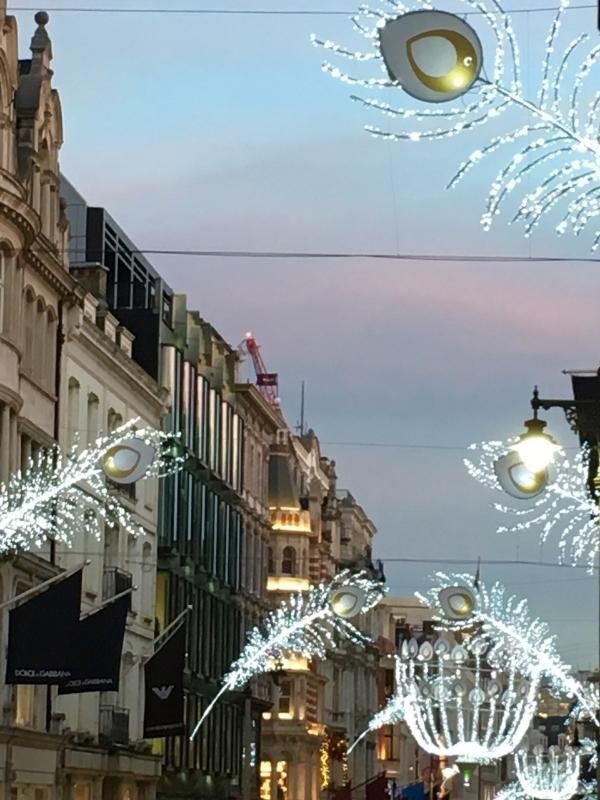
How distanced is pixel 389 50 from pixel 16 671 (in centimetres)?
2178

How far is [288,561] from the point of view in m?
102

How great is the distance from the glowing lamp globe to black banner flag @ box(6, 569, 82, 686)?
Result: 47.5 feet

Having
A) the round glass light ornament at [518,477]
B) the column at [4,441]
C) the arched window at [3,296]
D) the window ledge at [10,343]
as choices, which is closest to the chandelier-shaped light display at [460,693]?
the column at [4,441]

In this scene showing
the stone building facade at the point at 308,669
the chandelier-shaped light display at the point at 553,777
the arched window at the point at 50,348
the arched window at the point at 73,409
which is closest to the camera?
the arched window at the point at 50,348

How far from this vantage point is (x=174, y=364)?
6756 cm

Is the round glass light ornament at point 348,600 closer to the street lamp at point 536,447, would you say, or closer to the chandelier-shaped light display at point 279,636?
the chandelier-shaped light display at point 279,636

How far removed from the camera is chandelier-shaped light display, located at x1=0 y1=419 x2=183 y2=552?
27938 mm

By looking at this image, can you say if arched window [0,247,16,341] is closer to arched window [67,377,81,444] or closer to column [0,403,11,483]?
column [0,403,11,483]

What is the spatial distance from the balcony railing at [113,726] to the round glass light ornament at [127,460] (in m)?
28.8

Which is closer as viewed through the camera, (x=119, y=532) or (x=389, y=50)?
(x=389, y=50)

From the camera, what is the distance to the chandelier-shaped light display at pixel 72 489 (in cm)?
2794

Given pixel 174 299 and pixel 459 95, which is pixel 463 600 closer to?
pixel 459 95

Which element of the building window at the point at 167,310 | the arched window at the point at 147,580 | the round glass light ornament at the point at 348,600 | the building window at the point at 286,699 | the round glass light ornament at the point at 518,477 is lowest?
the round glass light ornament at the point at 518,477

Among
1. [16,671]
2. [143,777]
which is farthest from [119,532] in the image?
[16,671]
